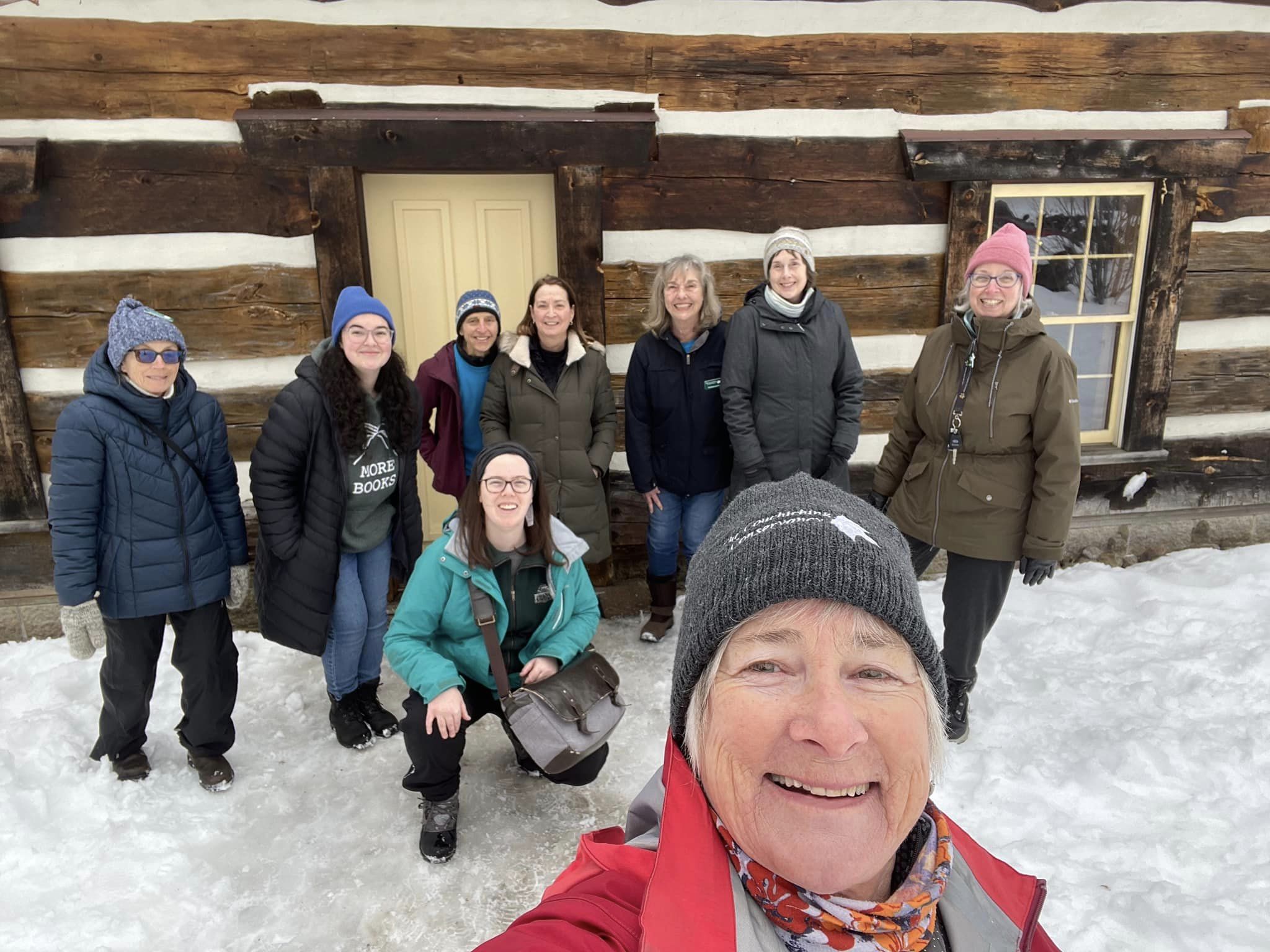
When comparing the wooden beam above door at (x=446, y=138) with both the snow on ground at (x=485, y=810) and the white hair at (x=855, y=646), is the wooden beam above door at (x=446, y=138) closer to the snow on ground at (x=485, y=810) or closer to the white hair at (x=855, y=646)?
the snow on ground at (x=485, y=810)

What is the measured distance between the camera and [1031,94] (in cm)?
503

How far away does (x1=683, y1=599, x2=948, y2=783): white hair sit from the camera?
1.08 meters

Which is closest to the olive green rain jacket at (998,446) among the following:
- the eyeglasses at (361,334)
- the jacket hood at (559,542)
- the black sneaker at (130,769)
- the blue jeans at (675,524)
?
the blue jeans at (675,524)

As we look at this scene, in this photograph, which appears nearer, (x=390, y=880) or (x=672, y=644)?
(x=390, y=880)

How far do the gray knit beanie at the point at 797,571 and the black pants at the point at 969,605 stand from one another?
2.49 m

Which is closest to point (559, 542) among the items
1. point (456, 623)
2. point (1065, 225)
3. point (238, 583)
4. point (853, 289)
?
point (456, 623)

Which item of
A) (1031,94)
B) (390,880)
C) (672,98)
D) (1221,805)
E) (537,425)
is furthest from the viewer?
(1031,94)

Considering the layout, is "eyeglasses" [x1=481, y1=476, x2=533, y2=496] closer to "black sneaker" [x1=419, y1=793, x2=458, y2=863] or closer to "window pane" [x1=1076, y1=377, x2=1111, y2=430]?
"black sneaker" [x1=419, y1=793, x2=458, y2=863]

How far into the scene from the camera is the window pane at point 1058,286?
5.51 m

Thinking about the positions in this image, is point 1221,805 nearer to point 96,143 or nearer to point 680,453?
point 680,453

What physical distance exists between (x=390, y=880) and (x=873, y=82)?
4.81 meters

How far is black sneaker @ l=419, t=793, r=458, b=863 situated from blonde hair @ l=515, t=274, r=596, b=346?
223cm

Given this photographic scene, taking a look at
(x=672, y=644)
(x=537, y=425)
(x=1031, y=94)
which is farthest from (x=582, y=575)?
(x=1031, y=94)

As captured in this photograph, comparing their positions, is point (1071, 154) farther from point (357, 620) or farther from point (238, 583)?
point (238, 583)
